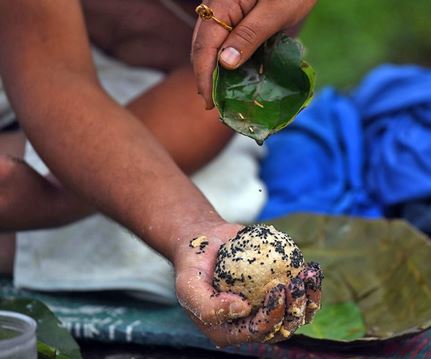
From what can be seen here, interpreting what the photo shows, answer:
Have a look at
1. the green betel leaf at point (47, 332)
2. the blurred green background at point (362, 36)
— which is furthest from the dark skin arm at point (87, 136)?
the blurred green background at point (362, 36)

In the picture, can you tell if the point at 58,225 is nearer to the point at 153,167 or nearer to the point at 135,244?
the point at 135,244

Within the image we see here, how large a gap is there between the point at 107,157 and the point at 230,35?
36 centimetres

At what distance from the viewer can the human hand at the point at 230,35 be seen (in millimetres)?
1438

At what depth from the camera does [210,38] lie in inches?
56.9

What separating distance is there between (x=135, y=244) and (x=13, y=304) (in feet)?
1.16

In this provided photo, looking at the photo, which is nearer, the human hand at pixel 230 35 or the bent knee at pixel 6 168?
the human hand at pixel 230 35

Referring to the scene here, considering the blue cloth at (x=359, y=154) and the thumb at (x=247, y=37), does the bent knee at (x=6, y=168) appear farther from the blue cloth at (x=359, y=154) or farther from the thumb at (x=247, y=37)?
the blue cloth at (x=359, y=154)

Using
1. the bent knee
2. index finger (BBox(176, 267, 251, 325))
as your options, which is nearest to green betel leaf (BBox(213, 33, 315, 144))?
index finger (BBox(176, 267, 251, 325))

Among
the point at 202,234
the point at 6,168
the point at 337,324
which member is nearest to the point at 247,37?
the point at 202,234

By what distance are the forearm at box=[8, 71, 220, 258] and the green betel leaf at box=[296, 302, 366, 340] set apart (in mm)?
399

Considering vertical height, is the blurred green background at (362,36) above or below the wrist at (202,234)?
below

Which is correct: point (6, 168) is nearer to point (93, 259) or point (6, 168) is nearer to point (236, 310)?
point (93, 259)

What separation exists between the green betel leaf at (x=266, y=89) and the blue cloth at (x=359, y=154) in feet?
2.78

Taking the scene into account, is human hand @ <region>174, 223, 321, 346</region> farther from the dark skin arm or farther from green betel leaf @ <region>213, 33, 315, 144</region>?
green betel leaf @ <region>213, 33, 315, 144</region>
